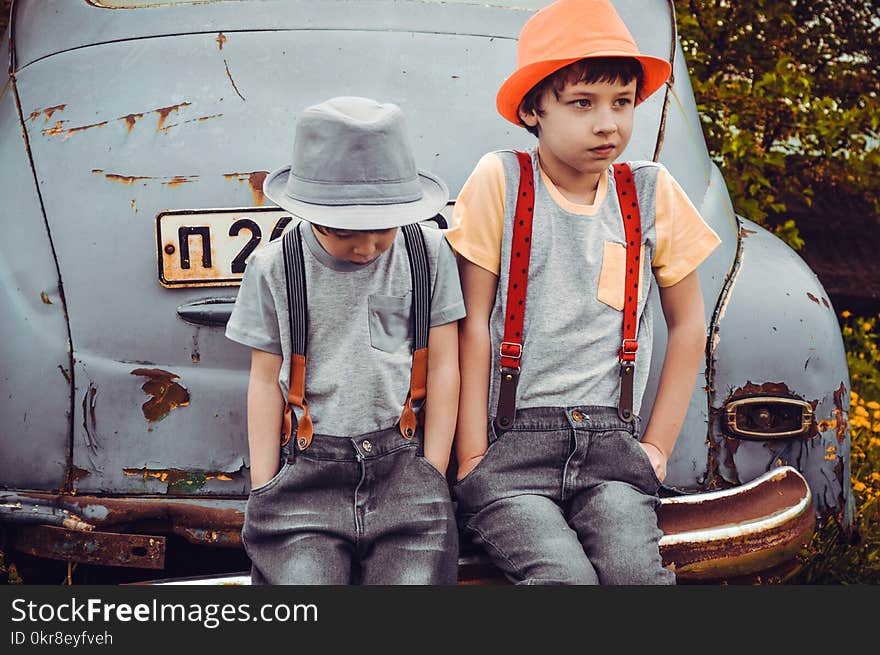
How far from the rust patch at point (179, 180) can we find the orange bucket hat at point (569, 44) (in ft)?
2.42

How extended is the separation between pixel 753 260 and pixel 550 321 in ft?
2.25

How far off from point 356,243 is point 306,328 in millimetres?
198

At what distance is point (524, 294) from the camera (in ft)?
7.25

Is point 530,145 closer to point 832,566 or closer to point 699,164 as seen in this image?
point 699,164

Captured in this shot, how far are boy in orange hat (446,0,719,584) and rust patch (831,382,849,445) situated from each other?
0.52m

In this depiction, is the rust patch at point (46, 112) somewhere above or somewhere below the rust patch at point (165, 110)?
below

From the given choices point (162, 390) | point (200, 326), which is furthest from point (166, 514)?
point (200, 326)

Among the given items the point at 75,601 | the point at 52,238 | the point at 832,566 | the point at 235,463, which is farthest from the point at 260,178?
the point at 832,566

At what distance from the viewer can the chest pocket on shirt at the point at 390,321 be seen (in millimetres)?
2131

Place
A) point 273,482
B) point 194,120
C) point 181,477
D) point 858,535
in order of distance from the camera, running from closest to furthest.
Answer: point 273,482 < point 181,477 < point 194,120 < point 858,535

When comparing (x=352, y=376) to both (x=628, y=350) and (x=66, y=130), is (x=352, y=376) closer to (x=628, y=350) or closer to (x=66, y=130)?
(x=628, y=350)

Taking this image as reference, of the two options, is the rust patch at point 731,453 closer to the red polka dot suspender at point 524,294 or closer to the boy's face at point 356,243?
the red polka dot suspender at point 524,294

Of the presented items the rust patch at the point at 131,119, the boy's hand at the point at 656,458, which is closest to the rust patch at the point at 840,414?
the boy's hand at the point at 656,458

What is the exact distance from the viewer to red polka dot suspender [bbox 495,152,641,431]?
221 centimetres
